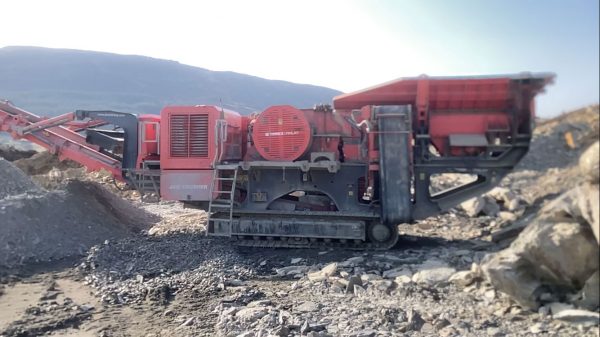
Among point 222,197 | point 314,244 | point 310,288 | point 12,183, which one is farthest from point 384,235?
point 12,183

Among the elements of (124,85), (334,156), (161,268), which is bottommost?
(161,268)

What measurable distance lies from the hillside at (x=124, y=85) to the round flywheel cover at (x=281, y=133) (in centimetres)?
2056

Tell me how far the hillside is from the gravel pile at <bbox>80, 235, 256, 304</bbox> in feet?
69.5

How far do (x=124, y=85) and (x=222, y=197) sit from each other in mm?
31894

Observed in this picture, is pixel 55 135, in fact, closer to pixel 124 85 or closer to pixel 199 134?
pixel 199 134

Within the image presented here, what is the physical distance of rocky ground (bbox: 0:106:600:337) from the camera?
416cm

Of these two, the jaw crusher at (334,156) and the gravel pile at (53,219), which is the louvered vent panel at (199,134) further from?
the gravel pile at (53,219)

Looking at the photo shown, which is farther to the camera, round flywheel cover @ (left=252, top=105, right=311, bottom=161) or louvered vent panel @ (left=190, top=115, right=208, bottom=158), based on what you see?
louvered vent panel @ (left=190, top=115, right=208, bottom=158)

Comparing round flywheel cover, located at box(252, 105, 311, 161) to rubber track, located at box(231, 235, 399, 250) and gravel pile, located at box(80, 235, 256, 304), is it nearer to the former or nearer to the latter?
rubber track, located at box(231, 235, 399, 250)

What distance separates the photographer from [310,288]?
573cm

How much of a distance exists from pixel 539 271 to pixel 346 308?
5.75 ft

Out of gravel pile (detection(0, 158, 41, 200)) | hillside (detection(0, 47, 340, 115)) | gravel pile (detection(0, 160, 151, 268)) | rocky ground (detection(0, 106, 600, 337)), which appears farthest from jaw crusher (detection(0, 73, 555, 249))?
hillside (detection(0, 47, 340, 115))

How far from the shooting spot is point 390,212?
7691mm

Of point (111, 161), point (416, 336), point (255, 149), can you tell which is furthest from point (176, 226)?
point (416, 336)
